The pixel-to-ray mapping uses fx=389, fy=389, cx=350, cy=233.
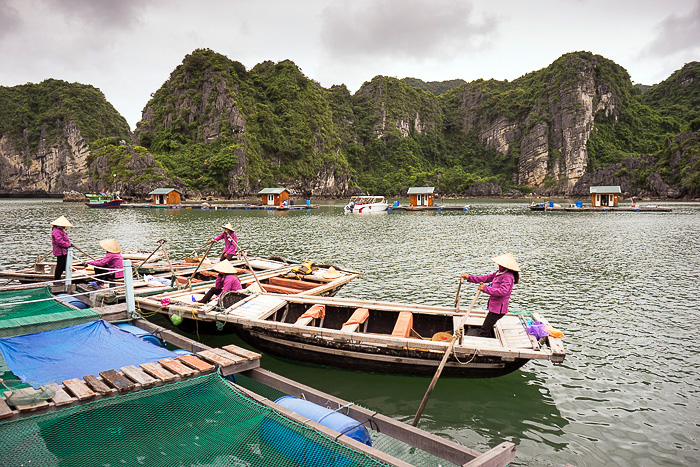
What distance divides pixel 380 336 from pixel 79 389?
4790mm

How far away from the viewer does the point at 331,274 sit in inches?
540

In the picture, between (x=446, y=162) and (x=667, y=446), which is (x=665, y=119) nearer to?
(x=446, y=162)

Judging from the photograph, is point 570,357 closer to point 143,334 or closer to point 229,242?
point 143,334

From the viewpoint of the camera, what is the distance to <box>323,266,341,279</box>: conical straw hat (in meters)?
13.4

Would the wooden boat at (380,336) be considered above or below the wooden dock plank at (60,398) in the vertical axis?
below

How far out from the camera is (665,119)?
465ft

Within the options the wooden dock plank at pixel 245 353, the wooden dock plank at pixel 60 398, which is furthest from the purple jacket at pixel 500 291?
the wooden dock plank at pixel 60 398

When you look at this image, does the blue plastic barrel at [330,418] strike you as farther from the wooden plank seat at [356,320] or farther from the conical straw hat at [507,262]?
the conical straw hat at [507,262]

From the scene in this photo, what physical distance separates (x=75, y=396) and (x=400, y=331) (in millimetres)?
5517

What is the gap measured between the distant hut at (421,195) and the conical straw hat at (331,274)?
61.2m

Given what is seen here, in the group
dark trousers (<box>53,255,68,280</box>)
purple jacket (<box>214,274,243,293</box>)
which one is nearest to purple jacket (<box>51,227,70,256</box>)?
dark trousers (<box>53,255,68,280</box>)

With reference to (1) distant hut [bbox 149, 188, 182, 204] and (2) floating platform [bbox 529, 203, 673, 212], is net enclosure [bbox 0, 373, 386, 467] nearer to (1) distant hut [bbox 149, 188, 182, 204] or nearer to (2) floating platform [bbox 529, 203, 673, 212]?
(2) floating platform [bbox 529, 203, 673, 212]

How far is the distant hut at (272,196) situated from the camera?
78062mm

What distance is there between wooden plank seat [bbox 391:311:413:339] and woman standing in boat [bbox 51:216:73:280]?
10.1 metres
